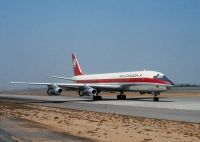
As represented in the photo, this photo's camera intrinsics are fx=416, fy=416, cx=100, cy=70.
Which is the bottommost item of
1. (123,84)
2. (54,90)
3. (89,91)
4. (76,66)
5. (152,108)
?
(152,108)

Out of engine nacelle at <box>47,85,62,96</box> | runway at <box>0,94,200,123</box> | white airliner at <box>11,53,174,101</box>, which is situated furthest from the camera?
engine nacelle at <box>47,85,62,96</box>

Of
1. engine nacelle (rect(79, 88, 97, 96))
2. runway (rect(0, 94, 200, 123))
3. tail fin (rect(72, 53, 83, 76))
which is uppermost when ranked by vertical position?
tail fin (rect(72, 53, 83, 76))

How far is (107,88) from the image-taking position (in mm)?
56562

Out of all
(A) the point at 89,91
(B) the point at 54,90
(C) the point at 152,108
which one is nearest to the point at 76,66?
(B) the point at 54,90

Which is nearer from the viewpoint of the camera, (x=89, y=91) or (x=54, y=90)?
(x=89, y=91)

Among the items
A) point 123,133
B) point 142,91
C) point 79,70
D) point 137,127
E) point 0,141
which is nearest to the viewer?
point 0,141

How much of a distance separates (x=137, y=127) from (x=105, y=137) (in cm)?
426

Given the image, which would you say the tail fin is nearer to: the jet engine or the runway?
the jet engine

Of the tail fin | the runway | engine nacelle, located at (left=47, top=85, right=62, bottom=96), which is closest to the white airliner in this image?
engine nacelle, located at (left=47, top=85, right=62, bottom=96)

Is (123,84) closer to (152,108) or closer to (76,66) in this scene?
(152,108)

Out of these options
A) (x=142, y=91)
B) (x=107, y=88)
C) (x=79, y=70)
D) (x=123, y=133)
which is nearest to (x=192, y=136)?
(x=123, y=133)

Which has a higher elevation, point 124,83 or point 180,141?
point 124,83

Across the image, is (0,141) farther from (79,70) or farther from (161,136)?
(79,70)

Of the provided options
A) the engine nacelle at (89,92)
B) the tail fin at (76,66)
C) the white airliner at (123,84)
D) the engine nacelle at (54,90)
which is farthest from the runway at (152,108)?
the tail fin at (76,66)
